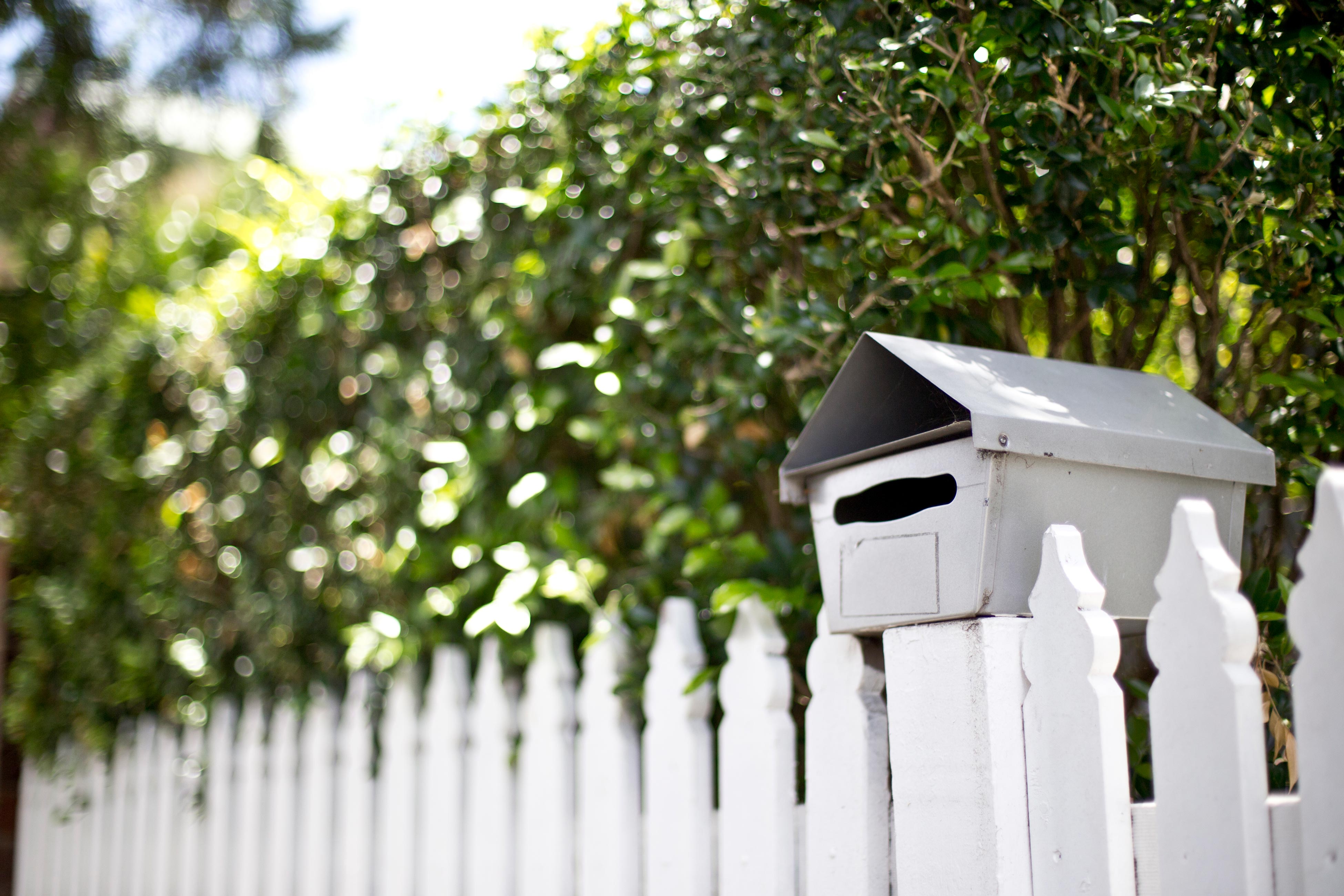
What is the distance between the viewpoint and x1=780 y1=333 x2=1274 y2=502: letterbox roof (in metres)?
1.29

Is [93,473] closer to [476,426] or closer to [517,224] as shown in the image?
[476,426]

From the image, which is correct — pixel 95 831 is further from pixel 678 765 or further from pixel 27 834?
pixel 678 765

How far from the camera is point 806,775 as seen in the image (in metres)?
1.71

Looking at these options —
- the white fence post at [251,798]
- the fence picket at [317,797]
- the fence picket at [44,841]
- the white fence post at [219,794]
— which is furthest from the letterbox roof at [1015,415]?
the fence picket at [44,841]

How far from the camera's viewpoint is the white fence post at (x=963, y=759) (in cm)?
130

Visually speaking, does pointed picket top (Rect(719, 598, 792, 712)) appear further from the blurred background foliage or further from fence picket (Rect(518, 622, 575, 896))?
fence picket (Rect(518, 622, 575, 896))

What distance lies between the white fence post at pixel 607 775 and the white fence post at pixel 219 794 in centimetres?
138

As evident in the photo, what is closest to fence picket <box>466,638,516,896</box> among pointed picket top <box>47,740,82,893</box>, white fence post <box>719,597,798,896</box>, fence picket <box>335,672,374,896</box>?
fence picket <box>335,672,374,896</box>

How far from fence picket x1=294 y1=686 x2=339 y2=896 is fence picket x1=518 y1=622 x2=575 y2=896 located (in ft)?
2.34

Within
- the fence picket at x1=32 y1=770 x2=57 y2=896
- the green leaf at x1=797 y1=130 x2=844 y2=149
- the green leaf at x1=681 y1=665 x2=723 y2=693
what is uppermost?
the green leaf at x1=797 y1=130 x2=844 y2=149

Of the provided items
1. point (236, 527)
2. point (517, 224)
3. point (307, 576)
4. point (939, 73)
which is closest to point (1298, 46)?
point (939, 73)

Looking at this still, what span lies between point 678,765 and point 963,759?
723 mm

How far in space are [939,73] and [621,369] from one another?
3.23 ft

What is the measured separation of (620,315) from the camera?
217cm
